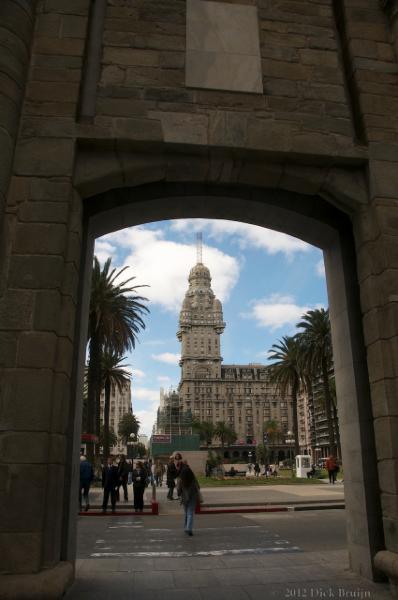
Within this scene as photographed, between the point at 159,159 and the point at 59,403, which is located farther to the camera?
the point at 159,159

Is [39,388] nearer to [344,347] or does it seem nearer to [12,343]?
[12,343]

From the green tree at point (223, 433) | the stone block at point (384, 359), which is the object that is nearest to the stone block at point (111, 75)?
the stone block at point (384, 359)

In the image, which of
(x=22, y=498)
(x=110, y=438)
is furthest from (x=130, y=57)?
(x=110, y=438)

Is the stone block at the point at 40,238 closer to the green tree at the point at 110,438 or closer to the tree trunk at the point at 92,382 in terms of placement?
the tree trunk at the point at 92,382

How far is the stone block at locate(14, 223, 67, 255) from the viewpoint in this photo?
4809 mm

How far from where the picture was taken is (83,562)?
6.63 m

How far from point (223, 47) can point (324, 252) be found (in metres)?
3.14

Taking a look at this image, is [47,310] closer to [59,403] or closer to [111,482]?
[59,403]

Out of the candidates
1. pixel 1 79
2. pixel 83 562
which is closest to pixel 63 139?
pixel 1 79

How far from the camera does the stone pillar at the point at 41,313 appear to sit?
4012 millimetres

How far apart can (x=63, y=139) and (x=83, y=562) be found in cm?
567

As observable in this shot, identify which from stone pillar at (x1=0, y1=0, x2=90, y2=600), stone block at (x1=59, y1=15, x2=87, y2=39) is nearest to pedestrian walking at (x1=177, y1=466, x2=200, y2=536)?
stone pillar at (x1=0, y1=0, x2=90, y2=600)

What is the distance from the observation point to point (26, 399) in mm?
4305

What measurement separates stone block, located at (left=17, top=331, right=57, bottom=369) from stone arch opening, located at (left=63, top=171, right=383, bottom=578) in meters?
1.18
